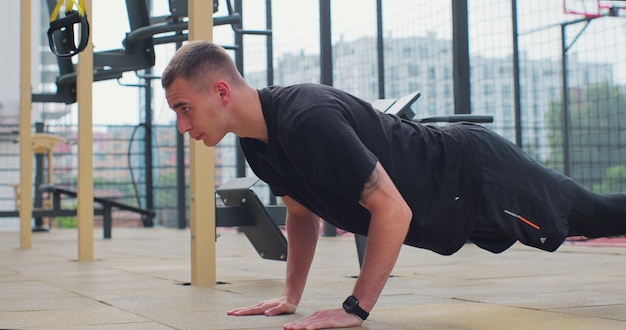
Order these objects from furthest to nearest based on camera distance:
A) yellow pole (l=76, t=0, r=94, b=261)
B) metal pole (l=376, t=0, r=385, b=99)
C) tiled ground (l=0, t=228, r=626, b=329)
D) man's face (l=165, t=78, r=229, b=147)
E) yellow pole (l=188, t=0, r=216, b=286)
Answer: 1. metal pole (l=376, t=0, r=385, b=99)
2. yellow pole (l=76, t=0, r=94, b=261)
3. yellow pole (l=188, t=0, r=216, b=286)
4. tiled ground (l=0, t=228, r=626, b=329)
5. man's face (l=165, t=78, r=229, b=147)

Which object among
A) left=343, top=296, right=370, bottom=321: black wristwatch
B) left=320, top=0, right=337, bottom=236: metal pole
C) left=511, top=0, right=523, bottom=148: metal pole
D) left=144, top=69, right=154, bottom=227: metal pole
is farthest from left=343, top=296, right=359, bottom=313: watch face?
left=144, top=69, right=154, bottom=227: metal pole

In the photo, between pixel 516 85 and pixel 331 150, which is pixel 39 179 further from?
pixel 331 150

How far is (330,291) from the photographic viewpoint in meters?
2.77

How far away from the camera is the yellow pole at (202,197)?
302cm

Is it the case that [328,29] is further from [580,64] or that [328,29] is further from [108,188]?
[108,188]

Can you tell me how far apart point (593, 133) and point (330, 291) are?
4115 mm

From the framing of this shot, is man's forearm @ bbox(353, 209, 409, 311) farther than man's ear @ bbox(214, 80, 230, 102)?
No

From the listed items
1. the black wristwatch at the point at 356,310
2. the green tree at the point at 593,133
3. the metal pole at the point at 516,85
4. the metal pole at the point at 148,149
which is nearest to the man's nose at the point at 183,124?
the black wristwatch at the point at 356,310

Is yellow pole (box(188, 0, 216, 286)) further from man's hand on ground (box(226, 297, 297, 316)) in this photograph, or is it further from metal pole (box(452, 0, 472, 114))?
metal pole (box(452, 0, 472, 114))

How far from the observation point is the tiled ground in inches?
77.1

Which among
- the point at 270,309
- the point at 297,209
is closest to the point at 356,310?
the point at 270,309

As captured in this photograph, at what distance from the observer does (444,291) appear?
2691 mm

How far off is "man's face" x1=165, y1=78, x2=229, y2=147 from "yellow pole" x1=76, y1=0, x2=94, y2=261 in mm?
2824

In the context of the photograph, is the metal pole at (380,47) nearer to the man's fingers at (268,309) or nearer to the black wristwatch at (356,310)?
the man's fingers at (268,309)
